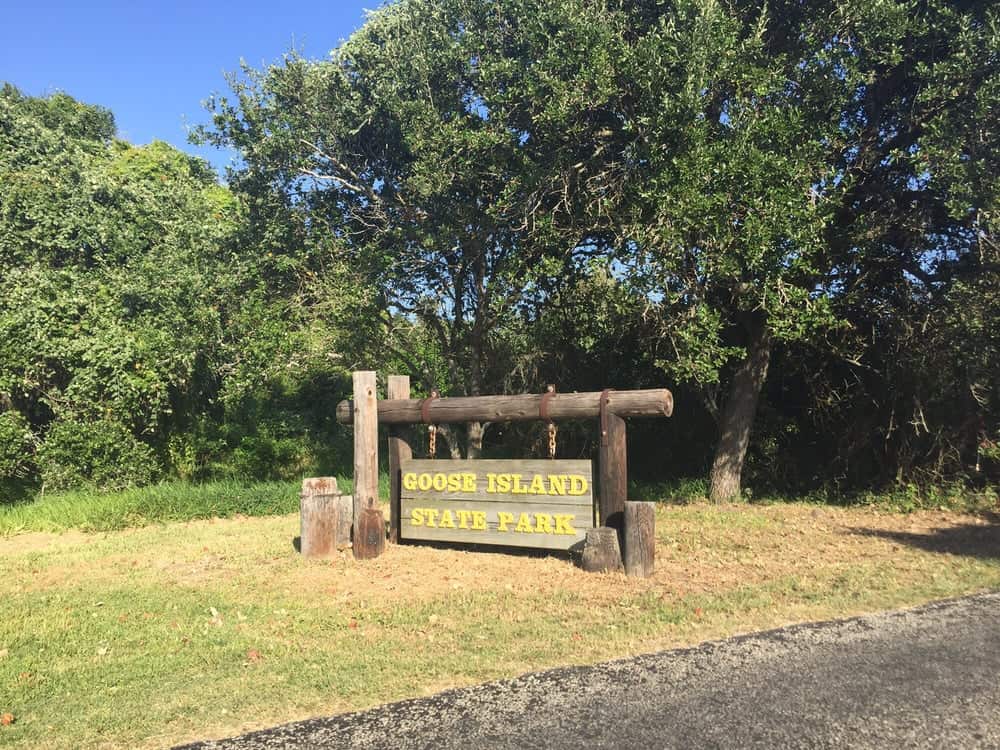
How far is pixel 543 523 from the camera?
24.9 ft

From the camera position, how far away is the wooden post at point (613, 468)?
23.9 ft

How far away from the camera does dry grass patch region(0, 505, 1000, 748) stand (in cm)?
439

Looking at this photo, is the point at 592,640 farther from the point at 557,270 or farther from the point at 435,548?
the point at 557,270

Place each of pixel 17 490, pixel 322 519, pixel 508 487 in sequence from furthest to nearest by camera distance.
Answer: pixel 17 490
pixel 322 519
pixel 508 487

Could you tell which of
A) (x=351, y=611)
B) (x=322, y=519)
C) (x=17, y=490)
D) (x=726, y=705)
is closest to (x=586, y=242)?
(x=322, y=519)

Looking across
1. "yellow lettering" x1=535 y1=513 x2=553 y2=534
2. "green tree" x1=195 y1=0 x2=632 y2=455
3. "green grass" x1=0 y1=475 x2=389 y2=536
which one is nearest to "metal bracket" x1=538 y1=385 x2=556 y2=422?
"yellow lettering" x1=535 y1=513 x2=553 y2=534

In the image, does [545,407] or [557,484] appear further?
[545,407]

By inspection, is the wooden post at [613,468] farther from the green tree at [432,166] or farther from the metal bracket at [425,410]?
the green tree at [432,166]

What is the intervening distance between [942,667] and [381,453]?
14.4 metres

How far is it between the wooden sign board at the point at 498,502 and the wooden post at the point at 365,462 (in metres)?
0.42

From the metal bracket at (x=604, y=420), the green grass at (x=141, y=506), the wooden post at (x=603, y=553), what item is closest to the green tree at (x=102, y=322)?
the green grass at (x=141, y=506)

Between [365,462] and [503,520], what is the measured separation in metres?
1.74

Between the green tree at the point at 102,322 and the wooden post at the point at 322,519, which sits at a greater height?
the green tree at the point at 102,322

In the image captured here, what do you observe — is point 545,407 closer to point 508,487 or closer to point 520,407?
point 520,407
